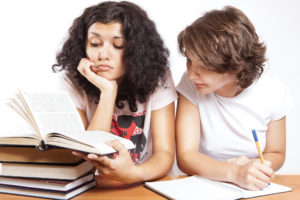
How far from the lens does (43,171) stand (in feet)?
2.92

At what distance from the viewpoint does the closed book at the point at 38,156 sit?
34.9 inches

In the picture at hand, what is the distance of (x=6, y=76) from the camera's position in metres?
2.22

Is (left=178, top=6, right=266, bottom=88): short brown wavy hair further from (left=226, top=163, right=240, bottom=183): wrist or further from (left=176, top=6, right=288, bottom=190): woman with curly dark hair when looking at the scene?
(left=226, top=163, right=240, bottom=183): wrist

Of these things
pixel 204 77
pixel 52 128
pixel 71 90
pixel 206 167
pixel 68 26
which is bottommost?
pixel 206 167

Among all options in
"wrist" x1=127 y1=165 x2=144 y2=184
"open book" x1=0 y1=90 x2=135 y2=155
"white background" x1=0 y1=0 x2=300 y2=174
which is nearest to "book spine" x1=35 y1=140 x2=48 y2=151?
"open book" x1=0 y1=90 x2=135 y2=155

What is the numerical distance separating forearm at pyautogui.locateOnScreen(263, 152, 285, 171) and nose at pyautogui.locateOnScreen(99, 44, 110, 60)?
77 cm

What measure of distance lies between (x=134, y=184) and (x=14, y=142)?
15.7 inches

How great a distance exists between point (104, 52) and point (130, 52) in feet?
0.38

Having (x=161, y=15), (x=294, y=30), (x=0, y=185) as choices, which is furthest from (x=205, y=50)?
(x=294, y=30)

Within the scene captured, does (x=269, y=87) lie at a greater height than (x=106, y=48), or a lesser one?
lesser

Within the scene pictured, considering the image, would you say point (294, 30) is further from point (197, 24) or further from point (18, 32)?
point (18, 32)

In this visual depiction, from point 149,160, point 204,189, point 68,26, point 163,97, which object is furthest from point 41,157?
point 68,26

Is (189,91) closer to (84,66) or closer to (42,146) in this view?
(84,66)

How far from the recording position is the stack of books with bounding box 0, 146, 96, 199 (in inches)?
34.6
